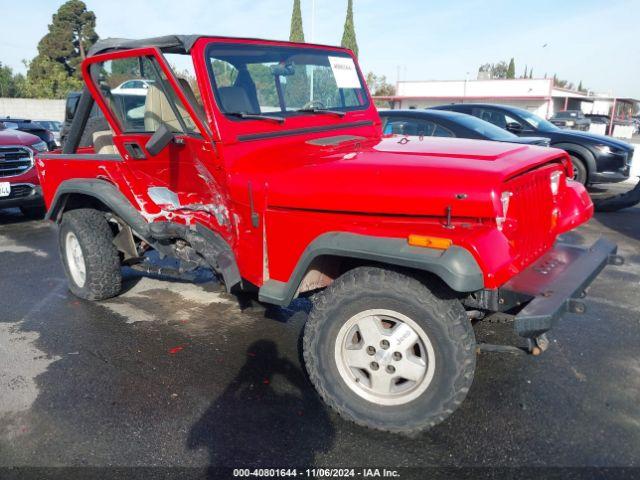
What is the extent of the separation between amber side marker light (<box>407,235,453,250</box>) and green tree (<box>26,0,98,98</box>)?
143 ft

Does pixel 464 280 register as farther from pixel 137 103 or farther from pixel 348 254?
pixel 137 103

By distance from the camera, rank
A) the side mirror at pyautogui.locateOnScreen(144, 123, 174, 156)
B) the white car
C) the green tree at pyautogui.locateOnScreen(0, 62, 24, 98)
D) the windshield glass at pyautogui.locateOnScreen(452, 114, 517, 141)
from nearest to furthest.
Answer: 1. the side mirror at pyautogui.locateOnScreen(144, 123, 174, 156)
2. the white car
3. the windshield glass at pyautogui.locateOnScreen(452, 114, 517, 141)
4. the green tree at pyautogui.locateOnScreen(0, 62, 24, 98)

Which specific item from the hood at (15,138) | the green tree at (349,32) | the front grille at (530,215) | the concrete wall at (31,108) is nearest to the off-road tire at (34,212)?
the hood at (15,138)

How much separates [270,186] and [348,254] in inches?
25.4

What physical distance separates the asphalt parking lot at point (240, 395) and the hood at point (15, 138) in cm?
396

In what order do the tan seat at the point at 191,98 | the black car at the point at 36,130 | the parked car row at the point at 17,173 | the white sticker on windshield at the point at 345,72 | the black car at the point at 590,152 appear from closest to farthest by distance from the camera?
the tan seat at the point at 191,98 < the white sticker on windshield at the point at 345,72 < the parked car row at the point at 17,173 < the black car at the point at 590,152 < the black car at the point at 36,130

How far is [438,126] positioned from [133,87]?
5.02 metres

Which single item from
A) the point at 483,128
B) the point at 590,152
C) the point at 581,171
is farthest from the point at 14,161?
the point at 590,152

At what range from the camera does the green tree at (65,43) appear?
4072 cm

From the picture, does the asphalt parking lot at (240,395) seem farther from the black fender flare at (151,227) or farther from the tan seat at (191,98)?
the tan seat at (191,98)

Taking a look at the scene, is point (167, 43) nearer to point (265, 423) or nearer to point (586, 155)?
point (265, 423)

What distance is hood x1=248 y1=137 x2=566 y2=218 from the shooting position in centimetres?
241

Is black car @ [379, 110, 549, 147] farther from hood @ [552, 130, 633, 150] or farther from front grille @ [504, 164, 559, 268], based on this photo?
front grille @ [504, 164, 559, 268]

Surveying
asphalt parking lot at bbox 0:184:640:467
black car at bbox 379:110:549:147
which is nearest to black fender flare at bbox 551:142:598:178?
black car at bbox 379:110:549:147
